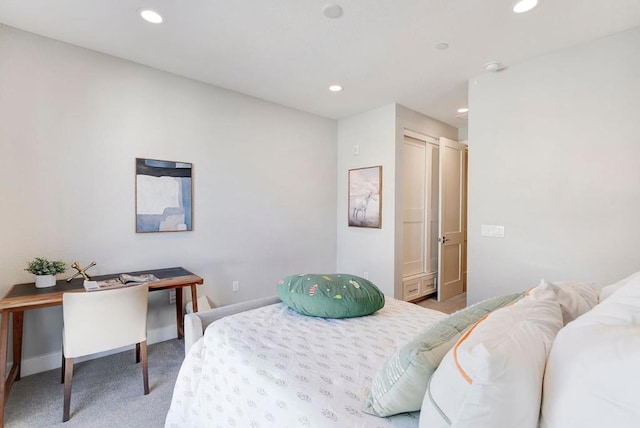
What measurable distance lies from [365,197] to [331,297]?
239cm

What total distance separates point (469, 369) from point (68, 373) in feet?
7.56

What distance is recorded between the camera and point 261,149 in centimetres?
360

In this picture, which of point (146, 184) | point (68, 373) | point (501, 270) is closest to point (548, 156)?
point (501, 270)

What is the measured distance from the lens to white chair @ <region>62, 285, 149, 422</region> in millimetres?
1842

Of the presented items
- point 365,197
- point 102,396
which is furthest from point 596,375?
point 365,197

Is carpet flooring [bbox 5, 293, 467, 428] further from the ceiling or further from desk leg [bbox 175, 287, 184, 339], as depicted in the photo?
the ceiling

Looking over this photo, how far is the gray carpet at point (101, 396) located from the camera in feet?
6.01

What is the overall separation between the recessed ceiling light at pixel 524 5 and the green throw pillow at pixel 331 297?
81.3 inches

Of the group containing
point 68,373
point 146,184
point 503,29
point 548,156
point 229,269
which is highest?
point 503,29

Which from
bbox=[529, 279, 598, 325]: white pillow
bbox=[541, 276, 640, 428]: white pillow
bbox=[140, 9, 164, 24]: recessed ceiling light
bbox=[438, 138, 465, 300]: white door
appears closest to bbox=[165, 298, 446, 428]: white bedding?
bbox=[541, 276, 640, 428]: white pillow

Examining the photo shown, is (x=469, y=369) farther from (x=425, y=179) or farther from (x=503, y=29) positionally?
(x=425, y=179)

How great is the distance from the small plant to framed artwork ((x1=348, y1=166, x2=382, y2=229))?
314 centimetres

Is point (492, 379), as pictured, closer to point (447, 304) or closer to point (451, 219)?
point (447, 304)

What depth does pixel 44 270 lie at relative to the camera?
2.18 m
